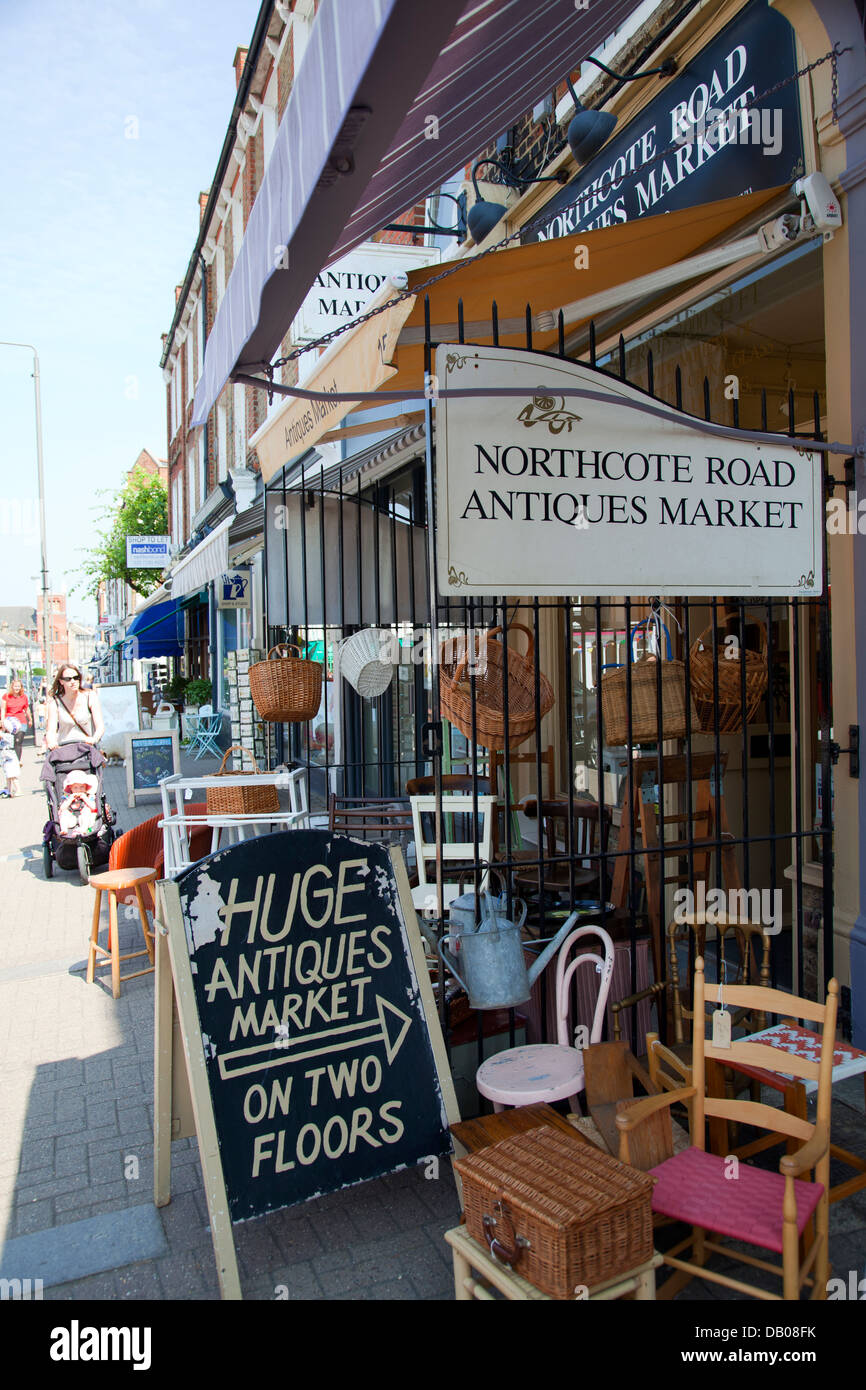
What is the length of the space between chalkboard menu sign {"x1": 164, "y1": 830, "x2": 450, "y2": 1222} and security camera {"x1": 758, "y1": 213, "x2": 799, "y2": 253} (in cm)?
308

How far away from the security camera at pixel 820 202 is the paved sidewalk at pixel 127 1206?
4177 mm

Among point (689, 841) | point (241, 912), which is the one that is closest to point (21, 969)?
point (241, 912)

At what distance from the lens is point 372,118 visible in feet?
7.30

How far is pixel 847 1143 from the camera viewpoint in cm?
346

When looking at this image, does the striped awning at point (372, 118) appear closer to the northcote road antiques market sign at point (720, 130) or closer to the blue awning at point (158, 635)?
the northcote road antiques market sign at point (720, 130)

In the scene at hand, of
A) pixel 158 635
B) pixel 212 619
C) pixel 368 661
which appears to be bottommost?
pixel 368 661

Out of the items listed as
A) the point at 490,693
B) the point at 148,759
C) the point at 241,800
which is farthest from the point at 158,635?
the point at 490,693

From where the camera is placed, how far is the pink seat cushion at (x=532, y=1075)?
292 cm

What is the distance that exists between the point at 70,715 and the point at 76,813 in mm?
928

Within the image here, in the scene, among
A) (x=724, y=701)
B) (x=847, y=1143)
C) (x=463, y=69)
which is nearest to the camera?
(x=463, y=69)

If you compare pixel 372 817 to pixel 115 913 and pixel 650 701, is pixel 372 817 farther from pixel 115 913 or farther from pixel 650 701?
pixel 650 701

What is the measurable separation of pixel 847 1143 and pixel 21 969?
488cm

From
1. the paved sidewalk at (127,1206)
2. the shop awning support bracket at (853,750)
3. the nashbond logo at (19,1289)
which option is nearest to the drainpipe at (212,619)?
the paved sidewalk at (127,1206)
